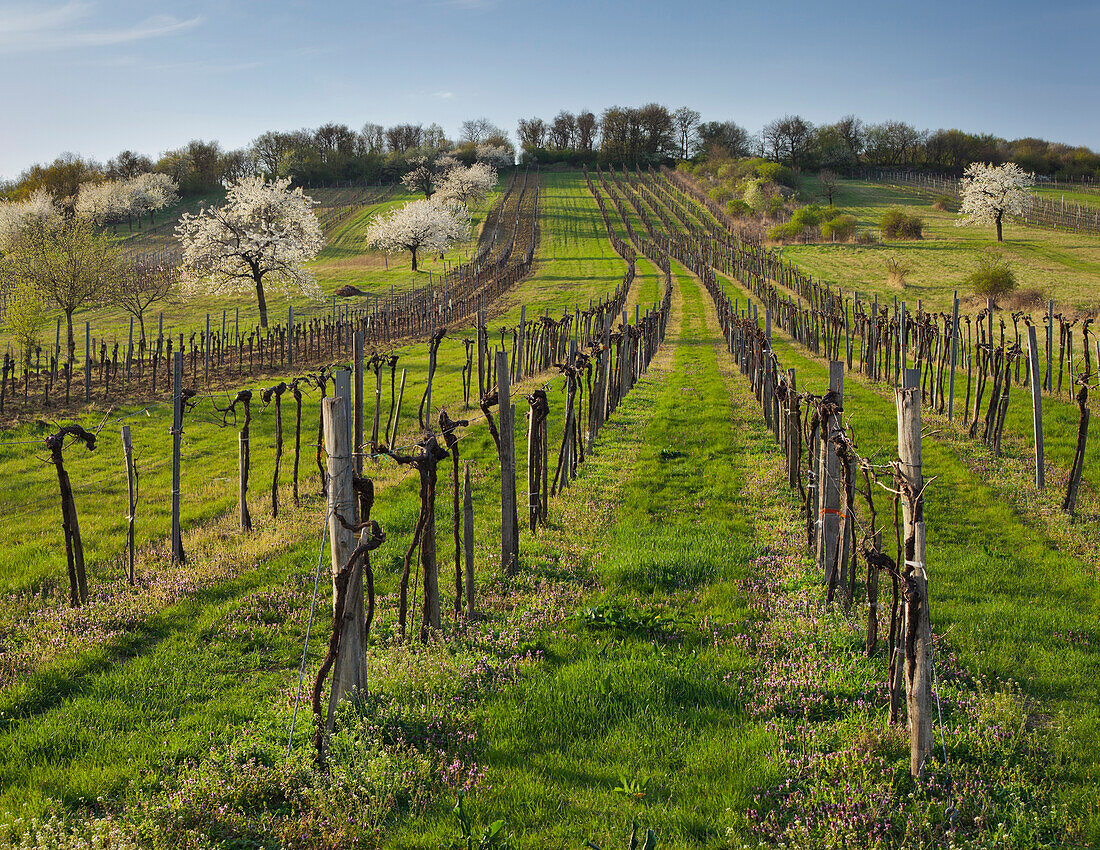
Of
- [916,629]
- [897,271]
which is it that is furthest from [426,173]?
[916,629]

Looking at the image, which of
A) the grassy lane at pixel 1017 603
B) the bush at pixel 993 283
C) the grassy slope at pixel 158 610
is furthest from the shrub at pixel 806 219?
the grassy lane at pixel 1017 603

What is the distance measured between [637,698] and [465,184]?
82611 millimetres

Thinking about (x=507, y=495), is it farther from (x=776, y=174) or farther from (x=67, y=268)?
Result: (x=776, y=174)

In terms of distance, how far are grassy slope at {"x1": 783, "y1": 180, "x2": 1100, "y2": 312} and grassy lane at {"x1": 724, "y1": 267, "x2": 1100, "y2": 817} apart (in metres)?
28.1

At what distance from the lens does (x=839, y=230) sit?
58.8 metres

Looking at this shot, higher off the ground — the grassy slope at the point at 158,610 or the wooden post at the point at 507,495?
the wooden post at the point at 507,495

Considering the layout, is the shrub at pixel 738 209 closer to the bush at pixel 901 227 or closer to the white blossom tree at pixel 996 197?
the bush at pixel 901 227

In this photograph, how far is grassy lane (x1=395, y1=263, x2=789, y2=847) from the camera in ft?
12.7

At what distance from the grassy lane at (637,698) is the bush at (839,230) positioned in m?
55.5

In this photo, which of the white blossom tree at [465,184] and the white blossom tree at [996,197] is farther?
the white blossom tree at [465,184]

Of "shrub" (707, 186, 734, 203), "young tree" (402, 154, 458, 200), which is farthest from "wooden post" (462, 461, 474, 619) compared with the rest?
"young tree" (402, 154, 458, 200)

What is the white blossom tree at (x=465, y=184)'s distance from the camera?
265ft

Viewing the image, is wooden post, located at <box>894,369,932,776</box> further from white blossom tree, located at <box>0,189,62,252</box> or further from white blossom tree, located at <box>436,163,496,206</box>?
white blossom tree, located at <box>436,163,496,206</box>

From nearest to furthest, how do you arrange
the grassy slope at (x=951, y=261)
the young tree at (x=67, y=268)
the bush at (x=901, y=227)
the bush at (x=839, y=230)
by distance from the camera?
the young tree at (x=67, y=268) < the grassy slope at (x=951, y=261) < the bush at (x=901, y=227) < the bush at (x=839, y=230)
